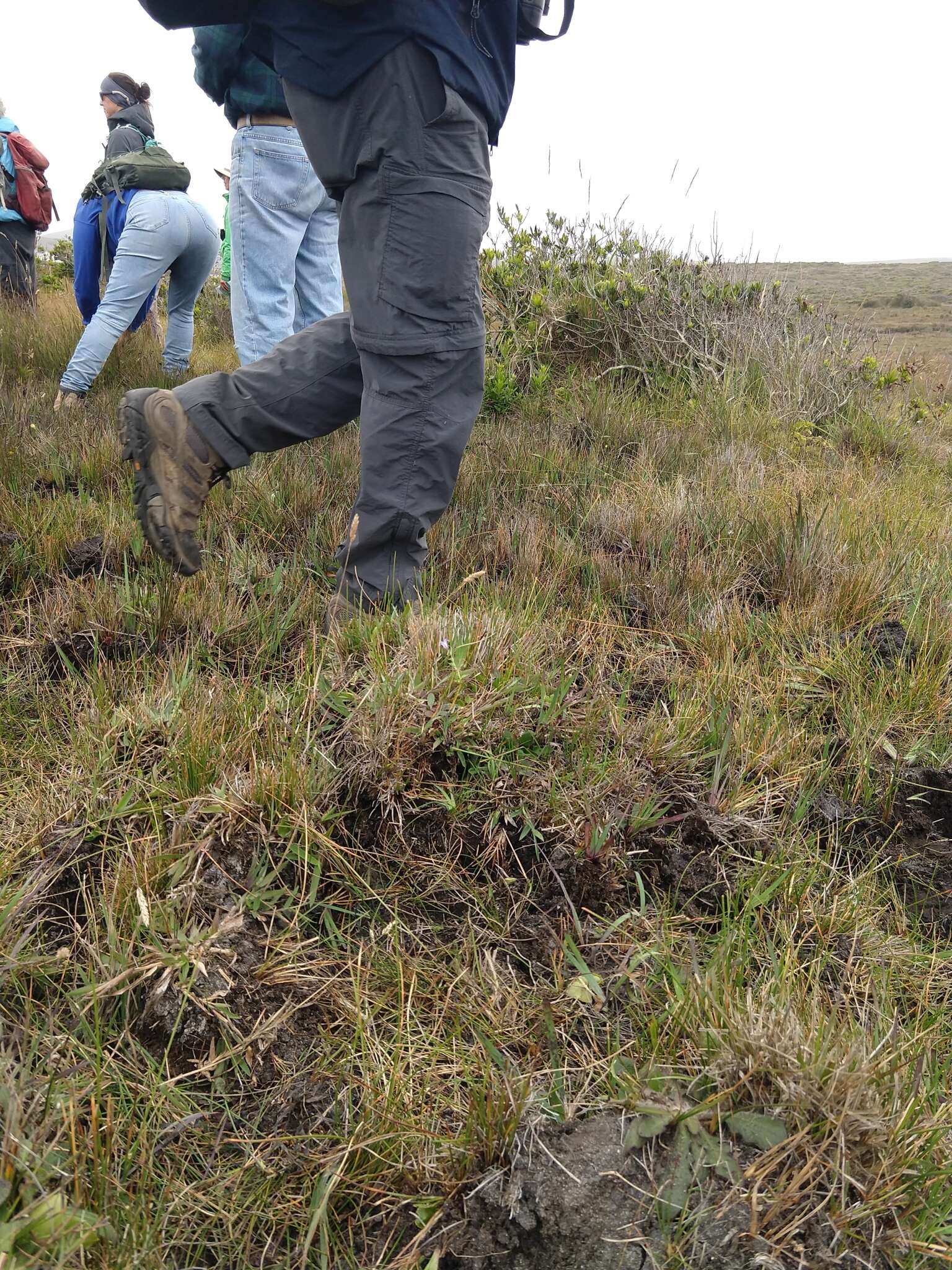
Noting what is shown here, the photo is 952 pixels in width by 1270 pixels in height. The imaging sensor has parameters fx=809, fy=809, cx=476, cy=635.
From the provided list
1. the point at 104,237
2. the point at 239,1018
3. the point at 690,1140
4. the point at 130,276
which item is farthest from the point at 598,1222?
the point at 104,237

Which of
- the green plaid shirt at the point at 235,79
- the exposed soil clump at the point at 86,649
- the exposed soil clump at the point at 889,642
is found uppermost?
the green plaid shirt at the point at 235,79

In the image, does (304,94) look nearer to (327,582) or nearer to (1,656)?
(327,582)

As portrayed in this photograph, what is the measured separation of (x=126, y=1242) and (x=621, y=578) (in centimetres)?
203

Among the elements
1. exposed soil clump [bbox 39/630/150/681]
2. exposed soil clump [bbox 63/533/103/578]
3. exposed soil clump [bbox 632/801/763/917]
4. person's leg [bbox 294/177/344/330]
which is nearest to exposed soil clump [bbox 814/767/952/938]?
exposed soil clump [bbox 632/801/763/917]

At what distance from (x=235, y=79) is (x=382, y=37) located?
1.51 metres

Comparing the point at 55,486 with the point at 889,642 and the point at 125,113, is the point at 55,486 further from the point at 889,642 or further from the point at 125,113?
the point at 125,113

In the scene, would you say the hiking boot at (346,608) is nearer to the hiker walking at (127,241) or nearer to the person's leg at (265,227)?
the person's leg at (265,227)

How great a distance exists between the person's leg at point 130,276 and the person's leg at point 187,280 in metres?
0.18

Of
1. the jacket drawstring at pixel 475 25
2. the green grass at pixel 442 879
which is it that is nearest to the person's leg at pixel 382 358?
the jacket drawstring at pixel 475 25

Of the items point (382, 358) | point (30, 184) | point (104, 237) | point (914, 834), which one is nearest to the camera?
point (914, 834)

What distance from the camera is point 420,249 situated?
74.9 inches

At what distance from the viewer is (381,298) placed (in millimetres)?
1940

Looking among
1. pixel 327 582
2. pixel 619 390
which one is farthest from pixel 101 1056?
pixel 619 390

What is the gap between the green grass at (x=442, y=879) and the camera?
99 centimetres
